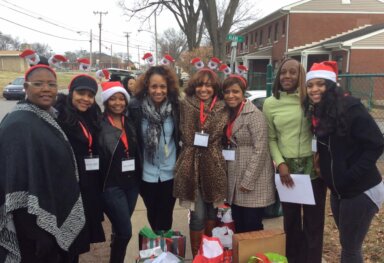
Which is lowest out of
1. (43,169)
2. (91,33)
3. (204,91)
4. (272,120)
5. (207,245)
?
(207,245)

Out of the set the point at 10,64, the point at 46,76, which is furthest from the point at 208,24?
the point at 10,64

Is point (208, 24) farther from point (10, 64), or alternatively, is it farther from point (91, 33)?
point (10, 64)

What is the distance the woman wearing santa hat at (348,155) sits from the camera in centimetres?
251

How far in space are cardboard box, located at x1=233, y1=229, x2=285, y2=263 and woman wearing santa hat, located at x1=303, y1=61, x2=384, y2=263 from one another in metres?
0.50

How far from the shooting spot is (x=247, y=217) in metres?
3.28

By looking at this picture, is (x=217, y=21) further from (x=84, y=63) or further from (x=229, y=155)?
(x=229, y=155)

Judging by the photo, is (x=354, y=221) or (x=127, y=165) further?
(x=127, y=165)

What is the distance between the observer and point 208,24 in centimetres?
1545

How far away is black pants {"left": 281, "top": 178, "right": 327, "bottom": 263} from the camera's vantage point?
10.2 feet

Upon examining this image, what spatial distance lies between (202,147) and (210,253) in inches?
36.2

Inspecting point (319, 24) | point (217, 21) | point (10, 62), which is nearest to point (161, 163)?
point (217, 21)

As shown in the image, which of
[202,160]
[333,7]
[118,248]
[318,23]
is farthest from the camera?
[318,23]

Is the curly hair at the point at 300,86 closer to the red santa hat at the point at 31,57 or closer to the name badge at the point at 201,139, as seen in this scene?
the name badge at the point at 201,139

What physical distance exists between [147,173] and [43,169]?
1.24 m
